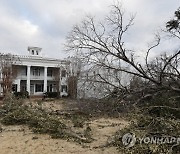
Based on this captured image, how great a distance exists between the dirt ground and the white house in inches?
856

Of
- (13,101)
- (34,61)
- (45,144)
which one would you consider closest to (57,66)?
(34,61)

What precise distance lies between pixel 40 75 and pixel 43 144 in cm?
2816

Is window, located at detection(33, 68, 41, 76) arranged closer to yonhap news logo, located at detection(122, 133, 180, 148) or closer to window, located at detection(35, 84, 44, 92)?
window, located at detection(35, 84, 44, 92)

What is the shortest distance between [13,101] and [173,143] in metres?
8.35

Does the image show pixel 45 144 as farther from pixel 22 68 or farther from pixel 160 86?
pixel 22 68

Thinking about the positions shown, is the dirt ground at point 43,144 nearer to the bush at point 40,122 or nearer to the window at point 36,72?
the bush at point 40,122

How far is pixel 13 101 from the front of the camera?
42.3 feet

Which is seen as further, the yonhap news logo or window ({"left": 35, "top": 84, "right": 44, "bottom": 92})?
window ({"left": 35, "top": 84, "right": 44, "bottom": 92})

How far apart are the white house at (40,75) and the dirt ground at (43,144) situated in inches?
856

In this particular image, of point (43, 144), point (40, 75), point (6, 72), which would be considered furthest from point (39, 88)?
point (43, 144)

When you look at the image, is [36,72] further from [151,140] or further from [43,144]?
[151,140]

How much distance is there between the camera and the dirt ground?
24.0ft

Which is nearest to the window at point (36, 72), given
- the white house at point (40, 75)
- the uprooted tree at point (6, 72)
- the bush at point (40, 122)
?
the white house at point (40, 75)

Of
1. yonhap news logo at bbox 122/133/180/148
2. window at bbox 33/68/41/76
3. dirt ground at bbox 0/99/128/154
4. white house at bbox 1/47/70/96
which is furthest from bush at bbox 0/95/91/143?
window at bbox 33/68/41/76
